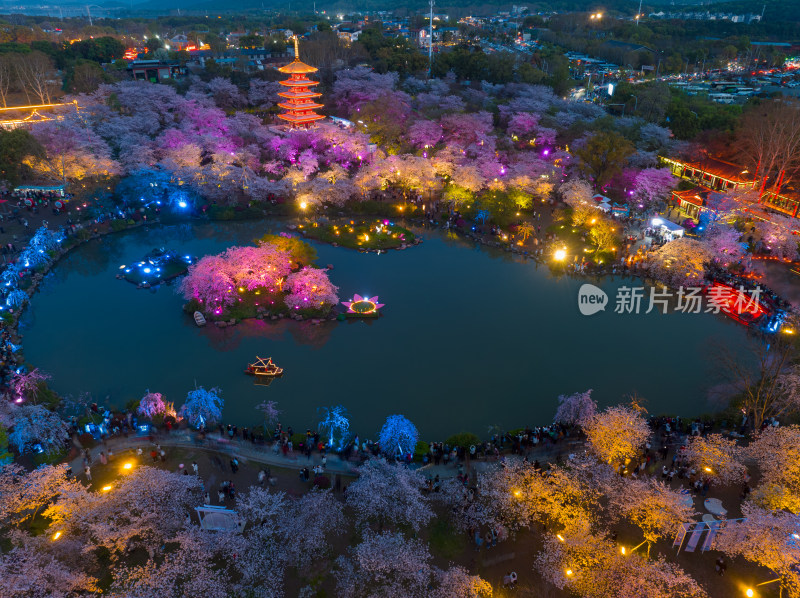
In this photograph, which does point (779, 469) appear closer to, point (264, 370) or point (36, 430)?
point (264, 370)

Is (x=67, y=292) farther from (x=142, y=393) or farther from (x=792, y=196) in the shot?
(x=792, y=196)

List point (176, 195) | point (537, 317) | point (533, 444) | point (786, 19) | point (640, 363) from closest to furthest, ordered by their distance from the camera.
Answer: point (533, 444)
point (640, 363)
point (537, 317)
point (176, 195)
point (786, 19)

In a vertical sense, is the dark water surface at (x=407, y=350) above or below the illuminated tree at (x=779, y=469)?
below

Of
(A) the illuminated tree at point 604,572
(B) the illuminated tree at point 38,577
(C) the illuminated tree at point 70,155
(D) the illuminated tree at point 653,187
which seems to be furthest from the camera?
(C) the illuminated tree at point 70,155

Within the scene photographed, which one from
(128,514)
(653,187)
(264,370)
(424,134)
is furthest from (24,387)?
(653,187)

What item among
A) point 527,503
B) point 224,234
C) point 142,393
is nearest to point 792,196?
point 527,503

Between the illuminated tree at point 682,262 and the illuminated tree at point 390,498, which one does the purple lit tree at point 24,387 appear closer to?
the illuminated tree at point 390,498

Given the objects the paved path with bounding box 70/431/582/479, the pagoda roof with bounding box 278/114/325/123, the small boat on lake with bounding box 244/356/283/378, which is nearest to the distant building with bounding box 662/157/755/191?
the paved path with bounding box 70/431/582/479

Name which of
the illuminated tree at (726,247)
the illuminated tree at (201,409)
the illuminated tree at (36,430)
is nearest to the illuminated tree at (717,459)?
the illuminated tree at (726,247)
